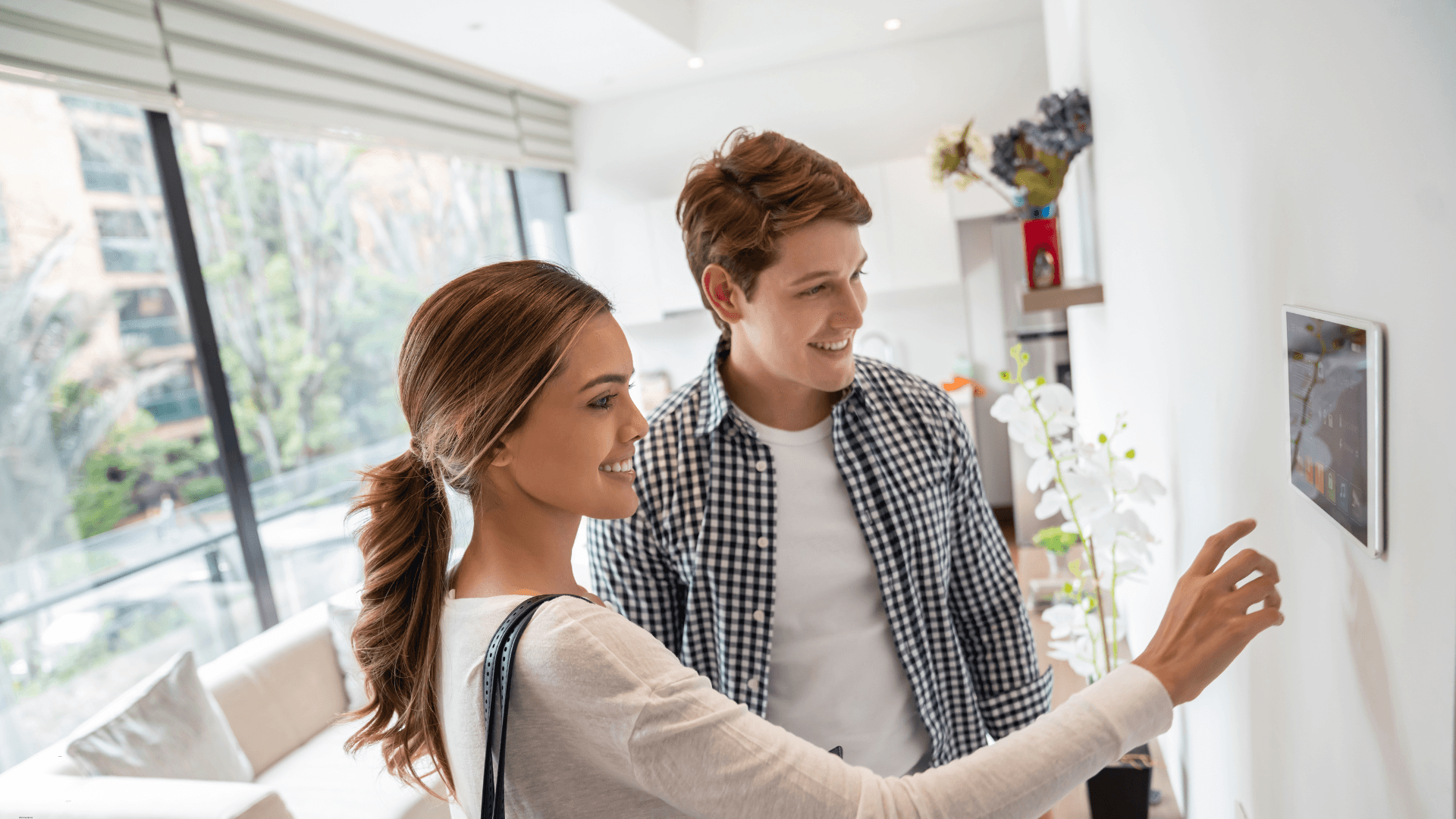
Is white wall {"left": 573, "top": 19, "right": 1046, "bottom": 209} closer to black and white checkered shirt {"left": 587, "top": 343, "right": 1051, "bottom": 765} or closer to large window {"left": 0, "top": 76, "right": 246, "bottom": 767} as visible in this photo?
large window {"left": 0, "top": 76, "right": 246, "bottom": 767}

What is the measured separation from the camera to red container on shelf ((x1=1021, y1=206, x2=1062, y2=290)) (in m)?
1.95

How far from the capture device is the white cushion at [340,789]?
2355mm

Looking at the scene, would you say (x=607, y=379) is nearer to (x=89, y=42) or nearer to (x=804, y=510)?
(x=804, y=510)

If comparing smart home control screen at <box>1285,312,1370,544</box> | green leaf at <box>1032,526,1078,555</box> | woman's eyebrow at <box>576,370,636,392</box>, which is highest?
woman's eyebrow at <box>576,370,636,392</box>

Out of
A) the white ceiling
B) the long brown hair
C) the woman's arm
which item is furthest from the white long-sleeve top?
the white ceiling

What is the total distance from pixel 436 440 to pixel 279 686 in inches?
95.6

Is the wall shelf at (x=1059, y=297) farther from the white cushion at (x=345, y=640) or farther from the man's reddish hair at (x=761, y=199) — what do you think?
the white cushion at (x=345, y=640)

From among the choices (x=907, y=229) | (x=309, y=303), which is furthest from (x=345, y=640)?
(x=907, y=229)

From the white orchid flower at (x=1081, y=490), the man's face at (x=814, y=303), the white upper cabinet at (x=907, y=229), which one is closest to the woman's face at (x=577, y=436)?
the man's face at (x=814, y=303)

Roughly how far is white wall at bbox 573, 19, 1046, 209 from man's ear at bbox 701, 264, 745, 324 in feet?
13.0

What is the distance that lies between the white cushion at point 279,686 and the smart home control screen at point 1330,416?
8.48ft

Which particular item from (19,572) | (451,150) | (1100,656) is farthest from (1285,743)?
(451,150)

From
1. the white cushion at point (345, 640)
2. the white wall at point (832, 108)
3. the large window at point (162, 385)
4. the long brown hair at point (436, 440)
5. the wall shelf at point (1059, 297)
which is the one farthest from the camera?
the white wall at point (832, 108)

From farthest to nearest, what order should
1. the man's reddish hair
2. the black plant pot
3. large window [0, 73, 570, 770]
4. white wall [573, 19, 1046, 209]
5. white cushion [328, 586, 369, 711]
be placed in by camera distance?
1. white wall [573, 19, 1046, 209]
2. white cushion [328, 586, 369, 711]
3. large window [0, 73, 570, 770]
4. the black plant pot
5. the man's reddish hair
